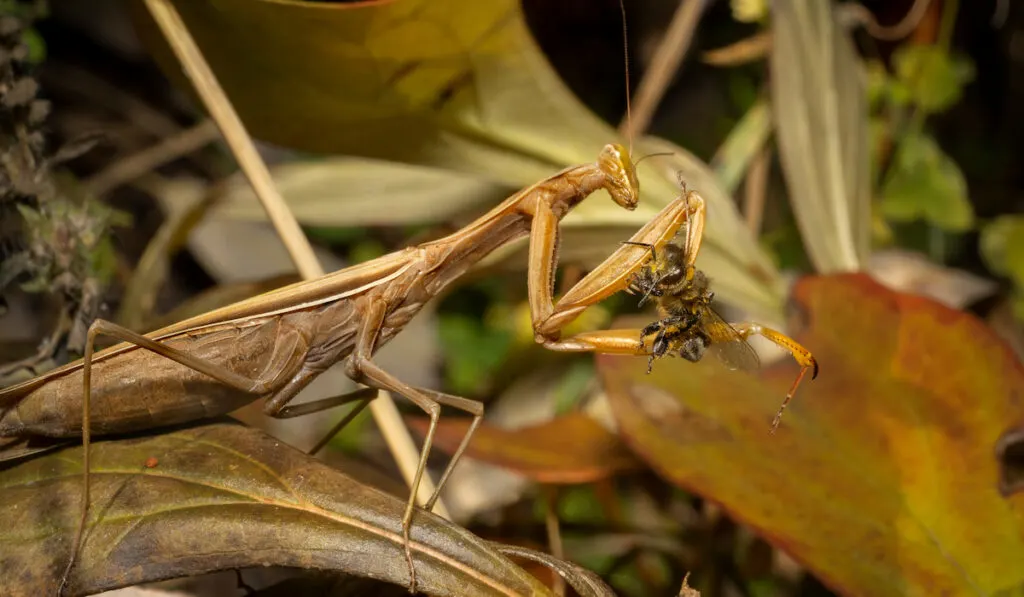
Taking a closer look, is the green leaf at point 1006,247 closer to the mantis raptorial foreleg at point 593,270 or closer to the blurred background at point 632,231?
the blurred background at point 632,231

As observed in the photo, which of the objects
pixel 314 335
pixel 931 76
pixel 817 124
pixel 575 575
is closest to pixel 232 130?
pixel 314 335

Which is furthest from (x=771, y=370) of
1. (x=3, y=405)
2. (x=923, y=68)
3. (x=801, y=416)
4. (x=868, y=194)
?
(x=923, y=68)

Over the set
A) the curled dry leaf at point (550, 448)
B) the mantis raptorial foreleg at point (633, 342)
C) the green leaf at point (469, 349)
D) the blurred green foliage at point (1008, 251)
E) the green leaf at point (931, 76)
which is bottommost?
the green leaf at point (469, 349)

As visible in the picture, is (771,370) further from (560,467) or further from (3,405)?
(3,405)

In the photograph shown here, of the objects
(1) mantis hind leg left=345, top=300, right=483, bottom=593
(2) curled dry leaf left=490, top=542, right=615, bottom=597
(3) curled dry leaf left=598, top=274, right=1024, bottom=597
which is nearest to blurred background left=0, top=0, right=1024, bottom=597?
(3) curled dry leaf left=598, top=274, right=1024, bottom=597

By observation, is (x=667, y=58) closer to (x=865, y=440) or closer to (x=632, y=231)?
(x=632, y=231)

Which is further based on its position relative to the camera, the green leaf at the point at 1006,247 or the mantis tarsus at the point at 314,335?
the green leaf at the point at 1006,247

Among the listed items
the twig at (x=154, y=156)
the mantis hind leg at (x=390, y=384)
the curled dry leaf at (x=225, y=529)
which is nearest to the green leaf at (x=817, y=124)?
the mantis hind leg at (x=390, y=384)

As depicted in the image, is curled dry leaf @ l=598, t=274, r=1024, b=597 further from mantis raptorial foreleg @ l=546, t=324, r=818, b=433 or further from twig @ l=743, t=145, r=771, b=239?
twig @ l=743, t=145, r=771, b=239
